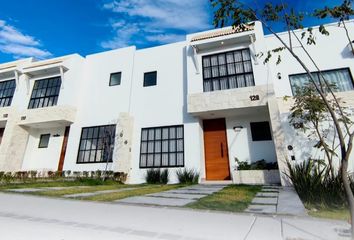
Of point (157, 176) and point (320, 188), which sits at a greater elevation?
point (157, 176)

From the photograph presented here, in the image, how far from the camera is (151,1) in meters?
7.22

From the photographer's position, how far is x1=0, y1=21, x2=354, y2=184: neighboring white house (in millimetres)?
9539

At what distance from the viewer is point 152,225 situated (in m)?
2.64

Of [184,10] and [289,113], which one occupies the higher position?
[184,10]

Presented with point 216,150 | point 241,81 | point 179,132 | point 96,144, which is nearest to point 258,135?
point 216,150

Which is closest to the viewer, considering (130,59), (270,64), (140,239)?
(140,239)

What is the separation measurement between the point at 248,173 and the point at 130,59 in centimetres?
946

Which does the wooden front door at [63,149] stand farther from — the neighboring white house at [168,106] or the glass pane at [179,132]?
the glass pane at [179,132]

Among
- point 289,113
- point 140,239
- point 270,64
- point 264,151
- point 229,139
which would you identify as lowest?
point 140,239

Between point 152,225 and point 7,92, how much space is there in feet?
56.1

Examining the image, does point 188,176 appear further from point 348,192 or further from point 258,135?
point 348,192

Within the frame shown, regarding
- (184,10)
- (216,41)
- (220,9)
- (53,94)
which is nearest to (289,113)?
(216,41)

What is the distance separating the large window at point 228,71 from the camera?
10.1m

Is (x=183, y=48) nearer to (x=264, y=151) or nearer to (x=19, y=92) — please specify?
(x=264, y=151)
